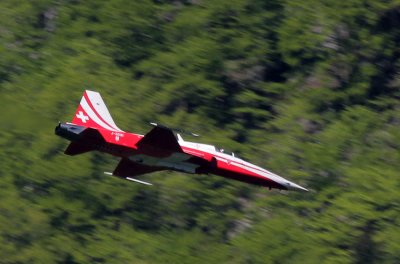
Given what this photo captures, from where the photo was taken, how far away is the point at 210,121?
118ft

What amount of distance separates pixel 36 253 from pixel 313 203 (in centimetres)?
775

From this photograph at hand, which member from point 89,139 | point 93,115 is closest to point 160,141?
point 89,139

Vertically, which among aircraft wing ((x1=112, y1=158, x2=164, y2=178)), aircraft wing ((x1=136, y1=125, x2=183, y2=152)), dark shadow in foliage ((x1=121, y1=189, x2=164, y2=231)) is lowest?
dark shadow in foliage ((x1=121, y1=189, x2=164, y2=231))

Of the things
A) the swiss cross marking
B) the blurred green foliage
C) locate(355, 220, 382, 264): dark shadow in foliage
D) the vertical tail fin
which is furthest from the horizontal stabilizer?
locate(355, 220, 382, 264): dark shadow in foliage

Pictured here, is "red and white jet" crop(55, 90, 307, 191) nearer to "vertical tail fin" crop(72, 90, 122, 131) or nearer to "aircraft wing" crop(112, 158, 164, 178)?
"vertical tail fin" crop(72, 90, 122, 131)

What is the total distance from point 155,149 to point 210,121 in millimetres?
10811

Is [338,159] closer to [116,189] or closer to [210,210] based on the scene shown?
[210,210]

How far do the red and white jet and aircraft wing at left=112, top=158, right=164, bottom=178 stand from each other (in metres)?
0.55

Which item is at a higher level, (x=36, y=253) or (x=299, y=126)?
(x=299, y=126)

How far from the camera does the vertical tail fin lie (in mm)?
26406

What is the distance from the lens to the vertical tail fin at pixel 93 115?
86.6 feet

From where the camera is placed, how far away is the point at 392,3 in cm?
3841

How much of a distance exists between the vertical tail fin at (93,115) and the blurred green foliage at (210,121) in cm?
389

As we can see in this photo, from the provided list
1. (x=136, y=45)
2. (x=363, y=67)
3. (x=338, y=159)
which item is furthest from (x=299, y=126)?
(x=136, y=45)
